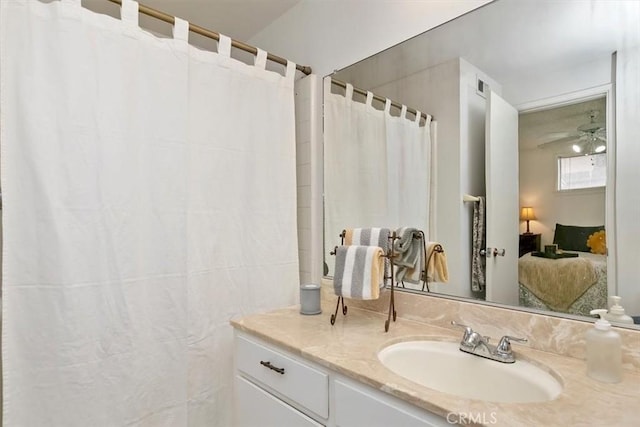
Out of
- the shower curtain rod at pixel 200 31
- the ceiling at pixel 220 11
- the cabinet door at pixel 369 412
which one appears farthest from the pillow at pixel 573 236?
the ceiling at pixel 220 11

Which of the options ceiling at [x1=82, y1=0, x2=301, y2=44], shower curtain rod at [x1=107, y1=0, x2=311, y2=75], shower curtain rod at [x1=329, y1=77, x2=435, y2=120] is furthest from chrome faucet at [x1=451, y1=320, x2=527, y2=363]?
ceiling at [x1=82, y1=0, x2=301, y2=44]

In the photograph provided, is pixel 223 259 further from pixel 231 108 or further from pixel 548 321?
pixel 548 321

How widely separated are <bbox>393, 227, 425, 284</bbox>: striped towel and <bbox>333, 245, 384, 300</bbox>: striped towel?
121mm

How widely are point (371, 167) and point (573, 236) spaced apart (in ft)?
2.78

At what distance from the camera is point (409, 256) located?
4.71ft

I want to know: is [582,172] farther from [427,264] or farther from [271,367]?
[271,367]

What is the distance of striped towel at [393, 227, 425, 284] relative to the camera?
142cm

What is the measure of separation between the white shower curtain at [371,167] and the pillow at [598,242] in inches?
20.6

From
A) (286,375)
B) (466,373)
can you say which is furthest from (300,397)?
(466,373)

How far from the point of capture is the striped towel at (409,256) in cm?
142

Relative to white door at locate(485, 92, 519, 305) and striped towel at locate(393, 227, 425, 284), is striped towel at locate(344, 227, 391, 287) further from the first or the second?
white door at locate(485, 92, 519, 305)

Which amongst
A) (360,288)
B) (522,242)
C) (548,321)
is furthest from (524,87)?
(360,288)

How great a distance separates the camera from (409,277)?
143 cm

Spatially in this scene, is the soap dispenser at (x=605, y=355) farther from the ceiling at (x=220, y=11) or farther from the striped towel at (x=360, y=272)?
the ceiling at (x=220, y=11)
